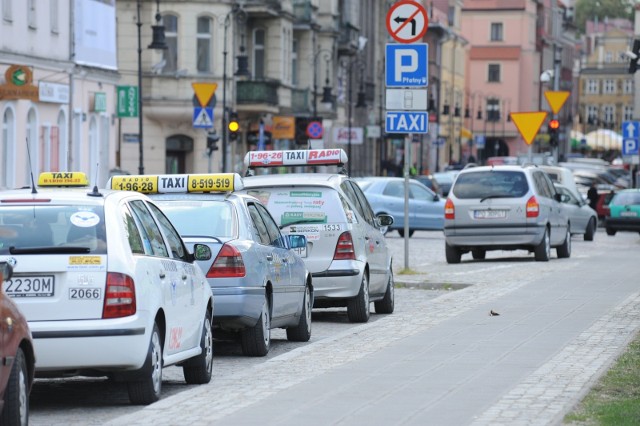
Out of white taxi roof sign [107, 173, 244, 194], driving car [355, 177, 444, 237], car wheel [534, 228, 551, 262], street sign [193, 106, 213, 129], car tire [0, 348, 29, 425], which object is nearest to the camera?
car tire [0, 348, 29, 425]

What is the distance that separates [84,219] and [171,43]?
179ft

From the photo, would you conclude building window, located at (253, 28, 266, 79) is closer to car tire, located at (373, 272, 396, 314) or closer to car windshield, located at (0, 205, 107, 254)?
car tire, located at (373, 272, 396, 314)

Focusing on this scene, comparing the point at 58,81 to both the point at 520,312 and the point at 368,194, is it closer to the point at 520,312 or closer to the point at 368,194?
the point at 368,194

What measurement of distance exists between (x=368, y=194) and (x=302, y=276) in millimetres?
27427

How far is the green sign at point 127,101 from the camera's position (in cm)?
5234

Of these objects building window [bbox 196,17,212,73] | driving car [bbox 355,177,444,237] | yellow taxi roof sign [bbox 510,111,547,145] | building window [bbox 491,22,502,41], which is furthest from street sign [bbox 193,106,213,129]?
building window [bbox 491,22,502,41]

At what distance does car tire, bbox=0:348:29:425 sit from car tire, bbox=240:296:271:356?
546 centimetres

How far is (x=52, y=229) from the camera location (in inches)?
437

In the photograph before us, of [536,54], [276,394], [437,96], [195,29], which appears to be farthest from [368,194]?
[536,54]

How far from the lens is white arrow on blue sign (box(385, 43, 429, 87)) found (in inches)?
1016

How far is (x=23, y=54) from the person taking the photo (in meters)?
42.2

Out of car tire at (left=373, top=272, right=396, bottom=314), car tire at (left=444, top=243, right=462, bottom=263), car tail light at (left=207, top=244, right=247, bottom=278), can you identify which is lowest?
car tire at (left=444, top=243, right=462, bottom=263)

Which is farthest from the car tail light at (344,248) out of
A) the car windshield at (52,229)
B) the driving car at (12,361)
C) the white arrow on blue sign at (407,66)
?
the driving car at (12,361)

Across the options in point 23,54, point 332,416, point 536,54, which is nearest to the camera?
point 332,416
